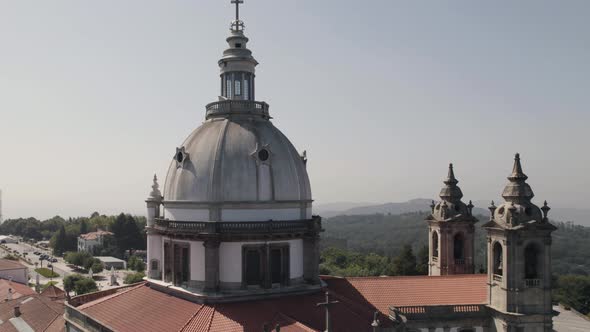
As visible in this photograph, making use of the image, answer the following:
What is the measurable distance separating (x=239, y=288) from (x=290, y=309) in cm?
382

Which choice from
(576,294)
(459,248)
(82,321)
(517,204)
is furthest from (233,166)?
(576,294)

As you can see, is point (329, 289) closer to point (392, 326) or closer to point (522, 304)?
point (392, 326)

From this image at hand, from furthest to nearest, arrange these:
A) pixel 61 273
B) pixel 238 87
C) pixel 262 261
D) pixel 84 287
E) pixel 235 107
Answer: pixel 61 273 < pixel 84 287 < pixel 238 87 < pixel 235 107 < pixel 262 261

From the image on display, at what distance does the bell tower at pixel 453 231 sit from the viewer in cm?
4934

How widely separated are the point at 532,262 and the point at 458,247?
12.0 m

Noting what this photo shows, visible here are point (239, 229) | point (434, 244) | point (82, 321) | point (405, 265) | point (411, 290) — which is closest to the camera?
point (239, 229)

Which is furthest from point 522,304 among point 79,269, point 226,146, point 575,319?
point 79,269

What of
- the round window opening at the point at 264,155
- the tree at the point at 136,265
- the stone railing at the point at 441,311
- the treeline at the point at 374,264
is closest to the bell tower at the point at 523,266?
the stone railing at the point at 441,311

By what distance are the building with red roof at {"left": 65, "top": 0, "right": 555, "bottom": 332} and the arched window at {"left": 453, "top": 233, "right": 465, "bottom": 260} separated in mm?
7699

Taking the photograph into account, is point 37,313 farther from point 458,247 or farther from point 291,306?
point 458,247

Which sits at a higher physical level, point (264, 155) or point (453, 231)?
point (264, 155)

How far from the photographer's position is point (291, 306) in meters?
33.7

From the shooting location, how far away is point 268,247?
3534cm

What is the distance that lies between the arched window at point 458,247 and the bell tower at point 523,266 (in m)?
11.3
